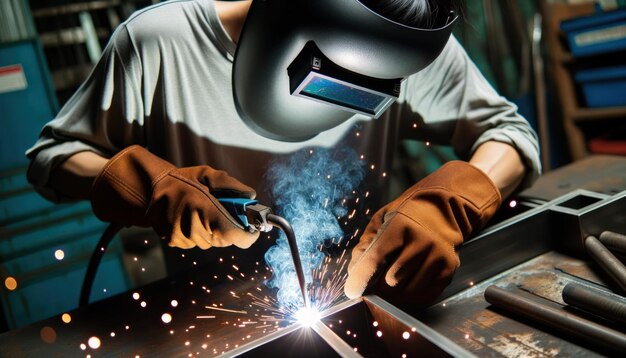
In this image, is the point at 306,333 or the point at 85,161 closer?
the point at 306,333

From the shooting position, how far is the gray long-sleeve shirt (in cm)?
96

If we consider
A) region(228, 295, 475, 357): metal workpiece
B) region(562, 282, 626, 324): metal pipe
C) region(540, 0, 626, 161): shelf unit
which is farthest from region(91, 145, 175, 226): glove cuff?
region(540, 0, 626, 161): shelf unit

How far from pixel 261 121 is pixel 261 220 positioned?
0.64 feet

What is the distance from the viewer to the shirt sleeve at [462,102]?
1.25 m

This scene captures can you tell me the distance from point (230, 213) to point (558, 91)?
7.00 ft

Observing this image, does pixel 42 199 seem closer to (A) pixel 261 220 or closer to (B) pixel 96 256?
(B) pixel 96 256

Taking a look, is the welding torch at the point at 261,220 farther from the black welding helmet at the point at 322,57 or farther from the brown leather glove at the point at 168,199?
the black welding helmet at the point at 322,57

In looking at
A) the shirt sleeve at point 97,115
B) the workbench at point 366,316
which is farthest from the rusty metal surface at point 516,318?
the shirt sleeve at point 97,115

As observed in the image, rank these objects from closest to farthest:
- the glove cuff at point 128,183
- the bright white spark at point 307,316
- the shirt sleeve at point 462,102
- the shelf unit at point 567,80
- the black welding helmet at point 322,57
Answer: the black welding helmet at point 322,57 < the bright white spark at point 307,316 < the glove cuff at point 128,183 < the shirt sleeve at point 462,102 < the shelf unit at point 567,80

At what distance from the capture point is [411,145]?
1.96m

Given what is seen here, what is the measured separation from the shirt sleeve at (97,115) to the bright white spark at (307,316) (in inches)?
21.6

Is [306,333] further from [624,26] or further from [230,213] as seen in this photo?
[624,26]

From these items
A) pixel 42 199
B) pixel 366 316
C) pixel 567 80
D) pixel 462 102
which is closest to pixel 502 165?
pixel 462 102

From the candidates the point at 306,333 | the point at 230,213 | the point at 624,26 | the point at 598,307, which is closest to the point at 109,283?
the point at 230,213
